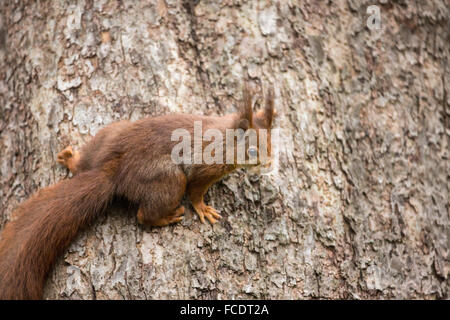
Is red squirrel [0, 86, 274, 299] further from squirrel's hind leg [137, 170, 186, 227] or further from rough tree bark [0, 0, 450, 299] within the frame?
rough tree bark [0, 0, 450, 299]

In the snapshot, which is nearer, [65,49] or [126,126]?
[126,126]

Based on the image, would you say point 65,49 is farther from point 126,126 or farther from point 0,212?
point 0,212

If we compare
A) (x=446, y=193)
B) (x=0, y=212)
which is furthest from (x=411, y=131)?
(x=0, y=212)

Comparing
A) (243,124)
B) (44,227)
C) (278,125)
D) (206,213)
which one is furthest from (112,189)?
(278,125)

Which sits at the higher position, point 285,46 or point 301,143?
point 285,46

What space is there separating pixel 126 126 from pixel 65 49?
950 millimetres

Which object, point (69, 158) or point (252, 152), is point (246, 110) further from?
point (69, 158)

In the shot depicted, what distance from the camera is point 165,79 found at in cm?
302

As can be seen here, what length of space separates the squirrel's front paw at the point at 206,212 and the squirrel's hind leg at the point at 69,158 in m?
0.75

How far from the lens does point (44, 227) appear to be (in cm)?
233

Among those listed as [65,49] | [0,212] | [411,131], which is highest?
[65,49]

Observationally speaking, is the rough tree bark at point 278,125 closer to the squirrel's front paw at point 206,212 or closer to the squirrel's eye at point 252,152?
the squirrel's front paw at point 206,212

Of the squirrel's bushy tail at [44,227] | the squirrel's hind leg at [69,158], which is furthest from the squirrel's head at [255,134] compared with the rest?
the squirrel's hind leg at [69,158]

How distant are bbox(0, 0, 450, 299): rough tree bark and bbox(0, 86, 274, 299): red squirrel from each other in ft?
0.39
